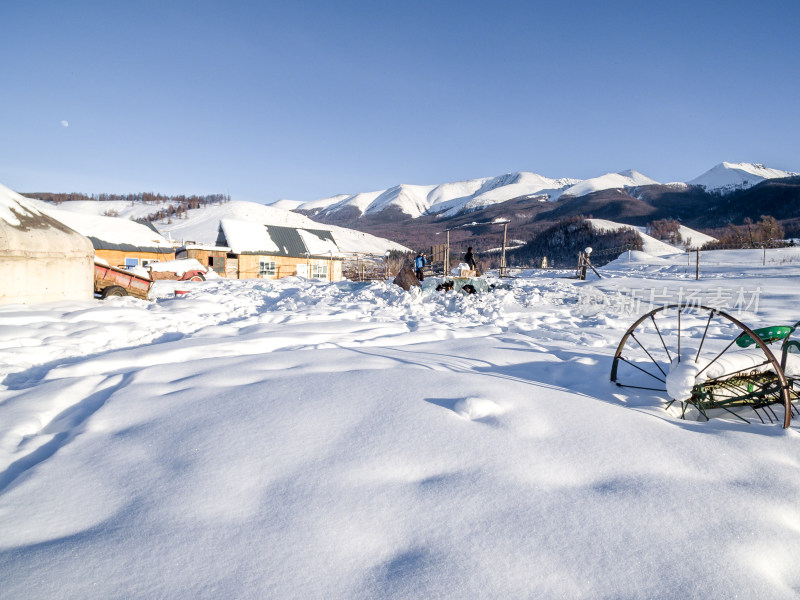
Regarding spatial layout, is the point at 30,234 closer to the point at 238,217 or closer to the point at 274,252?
the point at 274,252

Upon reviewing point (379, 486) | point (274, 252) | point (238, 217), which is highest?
point (238, 217)

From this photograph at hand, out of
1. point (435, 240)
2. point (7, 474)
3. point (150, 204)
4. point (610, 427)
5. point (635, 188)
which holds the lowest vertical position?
point (7, 474)

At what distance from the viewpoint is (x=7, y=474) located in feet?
7.89

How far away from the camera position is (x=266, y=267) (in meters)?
29.7

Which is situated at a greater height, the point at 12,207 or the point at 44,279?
Result: the point at 12,207

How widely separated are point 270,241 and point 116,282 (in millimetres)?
19541

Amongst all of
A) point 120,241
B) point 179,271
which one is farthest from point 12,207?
point 120,241

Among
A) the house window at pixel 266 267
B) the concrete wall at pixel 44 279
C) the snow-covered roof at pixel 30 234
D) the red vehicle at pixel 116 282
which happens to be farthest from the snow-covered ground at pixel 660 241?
the snow-covered roof at pixel 30 234

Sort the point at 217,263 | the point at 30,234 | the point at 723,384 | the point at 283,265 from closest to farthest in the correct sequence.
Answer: the point at 723,384 → the point at 30,234 → the point at 217,263 → the point at 283,265

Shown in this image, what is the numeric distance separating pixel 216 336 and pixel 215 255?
24.9 meters

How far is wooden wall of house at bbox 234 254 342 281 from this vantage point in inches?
1142

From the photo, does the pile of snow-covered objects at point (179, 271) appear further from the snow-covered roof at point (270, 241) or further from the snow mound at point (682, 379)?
the snow mound at point (682, 379)

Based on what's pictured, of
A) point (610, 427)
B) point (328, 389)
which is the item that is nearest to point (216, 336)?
point (328, 389)

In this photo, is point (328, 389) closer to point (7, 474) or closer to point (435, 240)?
point (7, 474)
